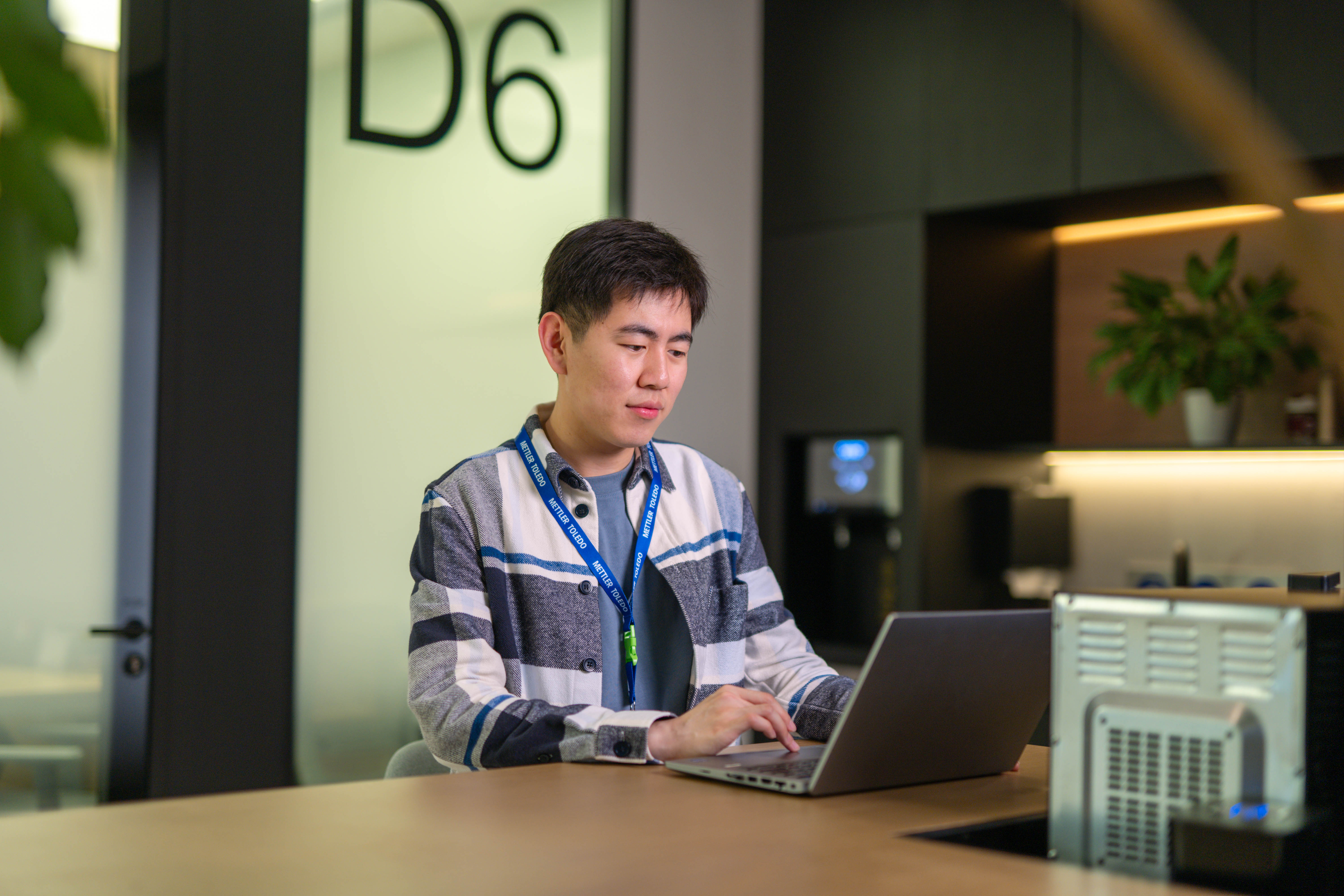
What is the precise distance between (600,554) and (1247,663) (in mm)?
939

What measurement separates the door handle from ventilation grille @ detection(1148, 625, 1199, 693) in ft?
8.83

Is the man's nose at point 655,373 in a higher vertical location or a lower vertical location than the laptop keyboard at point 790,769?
higher

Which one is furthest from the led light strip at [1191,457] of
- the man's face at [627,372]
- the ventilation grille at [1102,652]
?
the ventilation grille at [1102,652]

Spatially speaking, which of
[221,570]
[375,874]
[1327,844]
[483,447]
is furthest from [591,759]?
[483,447]

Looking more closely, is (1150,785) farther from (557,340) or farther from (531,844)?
(557,340)

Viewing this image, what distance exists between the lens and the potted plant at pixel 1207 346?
3594 millimetres

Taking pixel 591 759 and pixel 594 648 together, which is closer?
pixel 591 759

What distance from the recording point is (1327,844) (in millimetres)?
970

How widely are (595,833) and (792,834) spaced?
164mm

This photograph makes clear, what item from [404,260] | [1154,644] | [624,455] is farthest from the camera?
[404,260]

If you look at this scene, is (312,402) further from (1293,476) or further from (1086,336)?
(1293,476)

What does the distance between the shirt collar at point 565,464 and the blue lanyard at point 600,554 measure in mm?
10

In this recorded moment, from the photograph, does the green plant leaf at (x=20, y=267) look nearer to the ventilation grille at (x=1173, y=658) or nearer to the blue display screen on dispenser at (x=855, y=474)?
the ventilation grille at (x=1173, y=658)

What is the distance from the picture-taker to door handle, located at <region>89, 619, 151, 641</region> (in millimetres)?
3164
